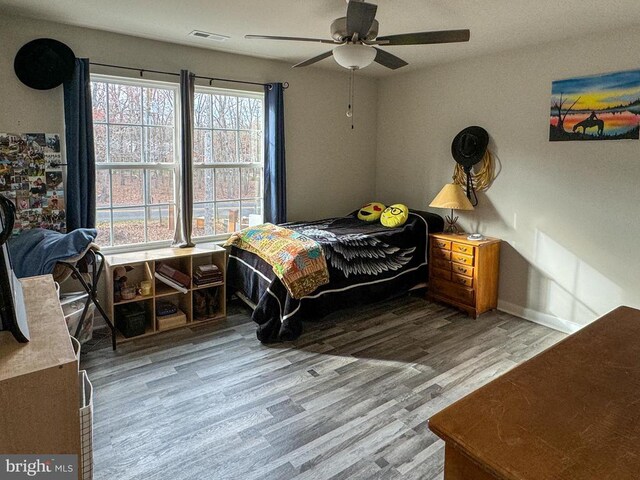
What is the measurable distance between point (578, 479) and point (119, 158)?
3.82 metres

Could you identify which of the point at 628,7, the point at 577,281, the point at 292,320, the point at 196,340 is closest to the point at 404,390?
the point at 292,320

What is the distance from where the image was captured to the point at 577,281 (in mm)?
3586

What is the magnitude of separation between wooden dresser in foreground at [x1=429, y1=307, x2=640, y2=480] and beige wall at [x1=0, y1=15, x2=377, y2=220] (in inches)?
140

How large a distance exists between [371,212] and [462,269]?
120 centimetres

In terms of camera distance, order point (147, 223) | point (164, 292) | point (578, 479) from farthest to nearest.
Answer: point (147, 223), point (164, 292), point (578, 479)

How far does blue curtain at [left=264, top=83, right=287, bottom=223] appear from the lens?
14.1 ft

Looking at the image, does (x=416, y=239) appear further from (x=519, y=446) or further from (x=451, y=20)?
(x=519, y=446)

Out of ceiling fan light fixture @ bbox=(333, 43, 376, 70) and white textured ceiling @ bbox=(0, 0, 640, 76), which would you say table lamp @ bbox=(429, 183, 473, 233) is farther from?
ceiling fan light fixture @ bbox=(333, 43, 376, 70)

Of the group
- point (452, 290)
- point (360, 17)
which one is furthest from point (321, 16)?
point (452, 290)

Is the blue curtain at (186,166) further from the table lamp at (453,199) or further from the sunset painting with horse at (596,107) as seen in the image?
the sunset painting with horse at (596,107)

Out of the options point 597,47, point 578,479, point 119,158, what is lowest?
point 578,479

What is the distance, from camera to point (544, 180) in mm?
3725

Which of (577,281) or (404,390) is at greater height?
(577,281)

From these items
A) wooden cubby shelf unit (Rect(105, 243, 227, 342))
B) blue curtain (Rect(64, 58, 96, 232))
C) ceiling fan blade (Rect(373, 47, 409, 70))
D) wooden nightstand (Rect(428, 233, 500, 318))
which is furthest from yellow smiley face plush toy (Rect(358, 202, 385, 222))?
blue curtain (Rect(64, 58, 96, 232))
